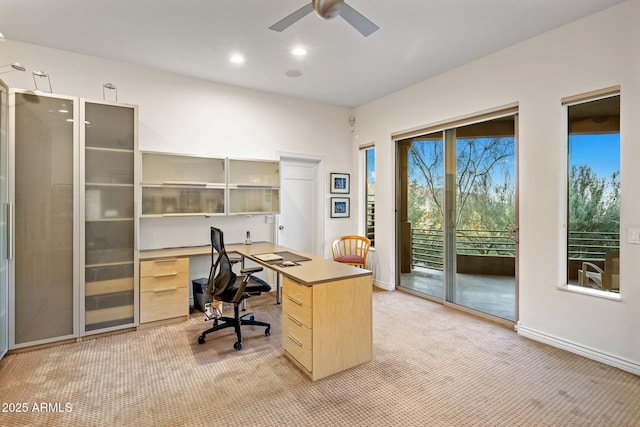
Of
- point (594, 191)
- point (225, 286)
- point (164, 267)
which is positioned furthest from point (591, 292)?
point (164, 267)

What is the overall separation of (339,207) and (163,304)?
116 inches

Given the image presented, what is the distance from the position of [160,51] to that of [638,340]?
4945 millimetres

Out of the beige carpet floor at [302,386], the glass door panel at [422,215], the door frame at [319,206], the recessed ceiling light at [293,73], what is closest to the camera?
the beige carpet floor at [302,386]

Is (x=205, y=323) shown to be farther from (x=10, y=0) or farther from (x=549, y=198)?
(x=549, y=198)

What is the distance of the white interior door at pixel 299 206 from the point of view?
4934 millimetres

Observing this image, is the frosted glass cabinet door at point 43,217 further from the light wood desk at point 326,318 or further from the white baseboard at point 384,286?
the white baseboard at point 384,286

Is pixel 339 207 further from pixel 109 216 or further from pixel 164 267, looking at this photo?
pixel 109 216

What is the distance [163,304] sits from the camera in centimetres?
343

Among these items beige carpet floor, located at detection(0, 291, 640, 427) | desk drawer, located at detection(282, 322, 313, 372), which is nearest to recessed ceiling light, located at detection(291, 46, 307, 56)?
desk drawer, located at detection(282, 322, 313, 372)

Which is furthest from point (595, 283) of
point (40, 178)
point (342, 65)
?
point (40, 178)

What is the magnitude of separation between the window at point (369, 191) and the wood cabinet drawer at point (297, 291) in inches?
111

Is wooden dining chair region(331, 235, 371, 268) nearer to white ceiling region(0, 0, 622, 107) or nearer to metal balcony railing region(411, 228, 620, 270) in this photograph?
metal balcony railing region(411, 228, 620, 270)

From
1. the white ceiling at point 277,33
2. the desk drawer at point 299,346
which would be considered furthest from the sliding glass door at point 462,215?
the desk drawer at point 299,346

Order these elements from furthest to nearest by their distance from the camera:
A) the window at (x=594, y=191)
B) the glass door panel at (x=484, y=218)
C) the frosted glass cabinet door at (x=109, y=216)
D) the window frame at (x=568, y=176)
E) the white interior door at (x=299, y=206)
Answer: the white interior door at (x=299, y=206)
the glass door panel at (x=484, y=218)
the frosted glass cabinet door at (x=109, y=216)
the window at (x=594, y=191)
the window frame at (x=568, y=176)
